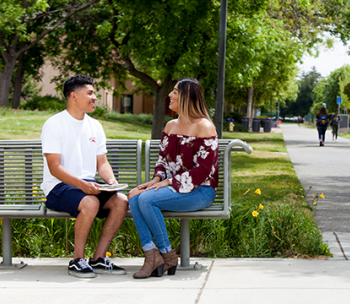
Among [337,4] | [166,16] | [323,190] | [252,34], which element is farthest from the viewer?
[337,4]

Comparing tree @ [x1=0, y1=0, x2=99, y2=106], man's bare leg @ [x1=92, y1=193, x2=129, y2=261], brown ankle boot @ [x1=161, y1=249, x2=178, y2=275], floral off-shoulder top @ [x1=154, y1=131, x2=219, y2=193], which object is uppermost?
tree @ [x1=0, y1=0, x2=99, y2=106]

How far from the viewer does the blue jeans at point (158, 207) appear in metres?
4.01

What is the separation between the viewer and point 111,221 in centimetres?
415

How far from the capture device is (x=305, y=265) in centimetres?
427

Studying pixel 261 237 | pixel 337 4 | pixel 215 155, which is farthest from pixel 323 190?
pixel 337 4

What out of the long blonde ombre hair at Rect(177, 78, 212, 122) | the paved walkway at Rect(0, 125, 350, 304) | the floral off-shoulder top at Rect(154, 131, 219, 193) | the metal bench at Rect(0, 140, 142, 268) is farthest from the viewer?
the metal bench at Rect(0, 140, 142, 268)

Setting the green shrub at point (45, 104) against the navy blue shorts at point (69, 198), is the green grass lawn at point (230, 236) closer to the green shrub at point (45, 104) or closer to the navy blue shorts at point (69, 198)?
the navy blue shorts at point (69, 198)

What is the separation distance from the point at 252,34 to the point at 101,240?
38.5 feet

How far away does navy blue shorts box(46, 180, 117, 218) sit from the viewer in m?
4.04

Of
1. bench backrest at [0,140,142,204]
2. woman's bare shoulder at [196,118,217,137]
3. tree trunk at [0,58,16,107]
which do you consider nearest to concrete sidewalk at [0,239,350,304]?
bench backrest at [0,140,142,204]

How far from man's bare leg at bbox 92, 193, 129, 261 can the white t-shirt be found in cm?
30

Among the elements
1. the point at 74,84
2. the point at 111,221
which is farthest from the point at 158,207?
the point at 74,84

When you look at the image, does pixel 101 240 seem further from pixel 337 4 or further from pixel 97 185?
pixel 337 4

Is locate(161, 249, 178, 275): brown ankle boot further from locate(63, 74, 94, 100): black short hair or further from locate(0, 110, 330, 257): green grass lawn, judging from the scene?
locate(63, 74, 94, 100): black short hair
